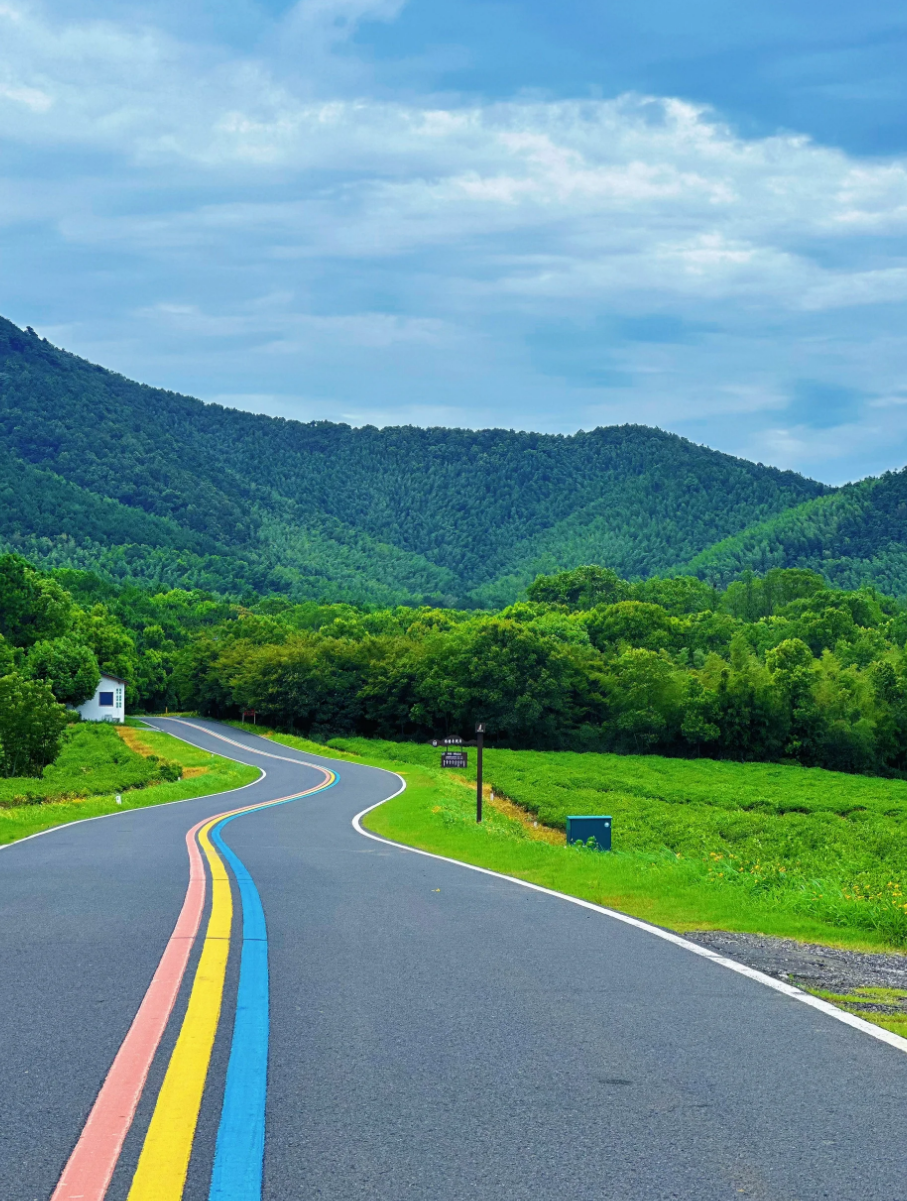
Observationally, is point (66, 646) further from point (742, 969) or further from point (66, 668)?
point (742, 969)

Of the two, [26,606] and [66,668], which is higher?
[26,606]

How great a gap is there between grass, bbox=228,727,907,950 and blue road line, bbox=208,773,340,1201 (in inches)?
178

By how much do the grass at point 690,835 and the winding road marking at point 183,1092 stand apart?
465 cm

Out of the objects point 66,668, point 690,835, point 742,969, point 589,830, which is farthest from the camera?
point 66,668

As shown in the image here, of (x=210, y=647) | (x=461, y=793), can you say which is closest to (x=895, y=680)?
(x=461, y=793)

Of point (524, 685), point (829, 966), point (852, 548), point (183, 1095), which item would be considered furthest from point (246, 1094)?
point (852, 548)

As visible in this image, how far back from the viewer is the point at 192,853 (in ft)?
46.8

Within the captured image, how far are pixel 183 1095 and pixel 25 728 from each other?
34775 millimetres

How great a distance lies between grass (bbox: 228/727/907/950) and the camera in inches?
388

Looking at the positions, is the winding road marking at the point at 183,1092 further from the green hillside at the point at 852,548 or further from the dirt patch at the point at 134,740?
the green hillside at the point at 852,548

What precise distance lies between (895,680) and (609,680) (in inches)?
845

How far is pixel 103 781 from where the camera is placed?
37156 mm

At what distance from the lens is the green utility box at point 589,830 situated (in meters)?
21.7

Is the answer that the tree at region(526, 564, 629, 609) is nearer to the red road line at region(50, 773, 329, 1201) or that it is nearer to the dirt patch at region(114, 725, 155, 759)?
the dirt patch at region(114, 725, 155, 759)
